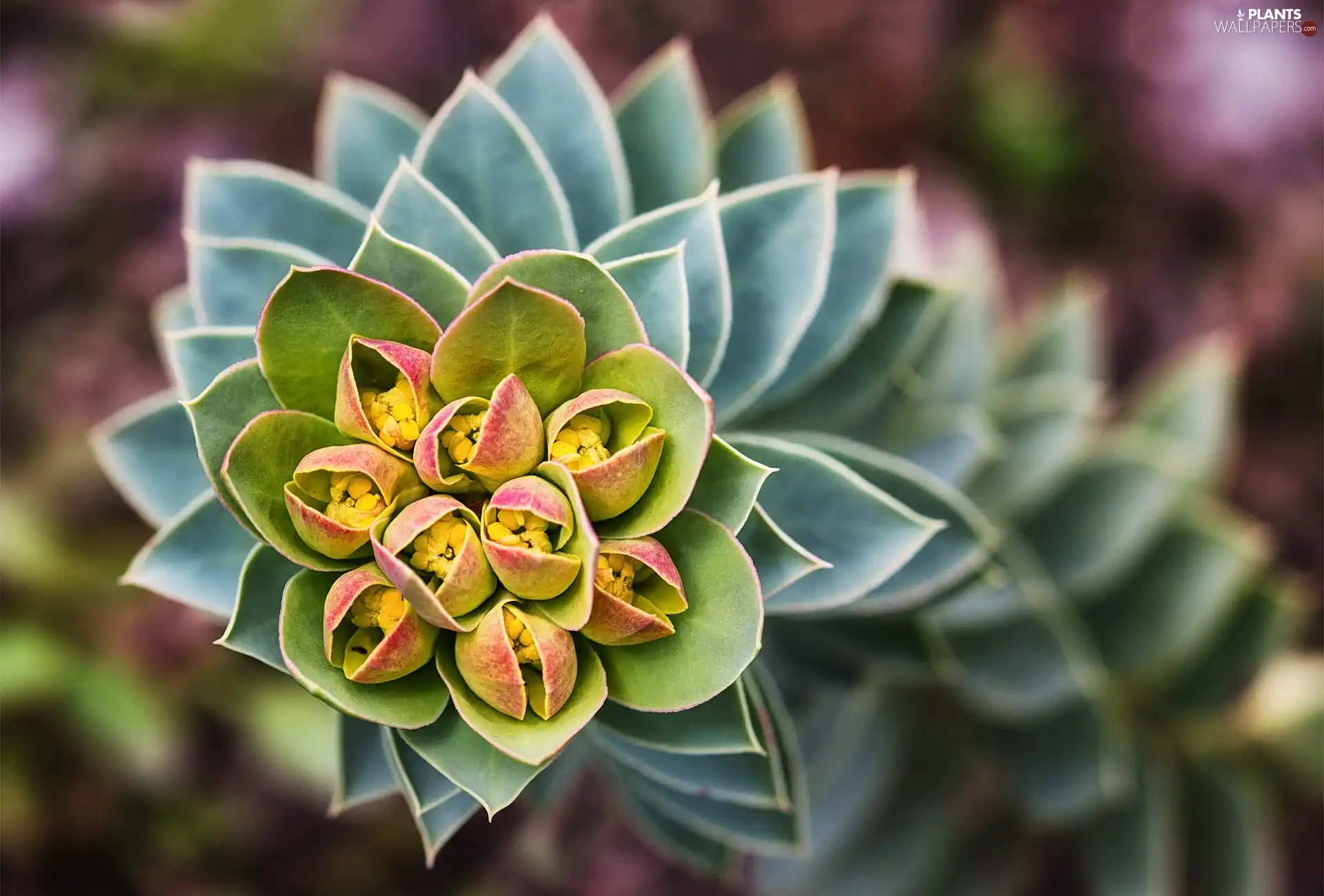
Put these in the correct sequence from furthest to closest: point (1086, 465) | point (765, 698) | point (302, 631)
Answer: point (1086, 465) < point (765, 698) < point (302, 631)

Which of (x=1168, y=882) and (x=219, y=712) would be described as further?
(x=219, y=712)

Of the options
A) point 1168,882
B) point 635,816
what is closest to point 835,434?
point 635,816

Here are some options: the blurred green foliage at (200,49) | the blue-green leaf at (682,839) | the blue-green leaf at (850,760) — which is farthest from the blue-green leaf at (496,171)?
the blurred green foliage at (200,49)

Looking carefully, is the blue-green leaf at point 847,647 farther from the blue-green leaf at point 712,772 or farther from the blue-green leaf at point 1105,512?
the blue-green leaf at point 1105,512

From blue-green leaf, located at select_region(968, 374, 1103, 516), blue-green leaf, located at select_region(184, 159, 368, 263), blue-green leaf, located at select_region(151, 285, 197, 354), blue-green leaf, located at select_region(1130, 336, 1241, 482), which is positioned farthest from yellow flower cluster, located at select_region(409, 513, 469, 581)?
blue-green leaf, located at select_region(1130, 336, 1241, 482)

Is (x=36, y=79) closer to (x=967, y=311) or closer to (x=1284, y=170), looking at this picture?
(x=967, y=311)

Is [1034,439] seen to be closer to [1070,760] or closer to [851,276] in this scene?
[1070,760]

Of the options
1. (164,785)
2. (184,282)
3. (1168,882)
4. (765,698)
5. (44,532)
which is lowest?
(164,785)
